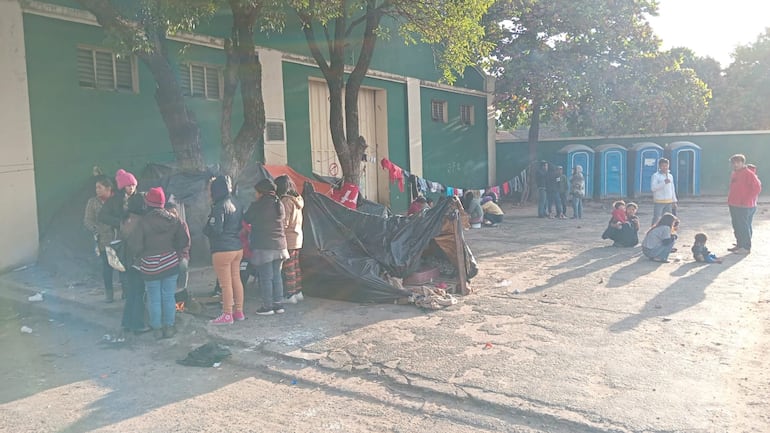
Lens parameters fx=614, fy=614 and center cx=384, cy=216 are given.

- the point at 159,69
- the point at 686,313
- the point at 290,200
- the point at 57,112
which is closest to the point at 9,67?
the point at 57,112

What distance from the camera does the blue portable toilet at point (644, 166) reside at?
20.7 metres

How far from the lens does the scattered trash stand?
18.3 ft

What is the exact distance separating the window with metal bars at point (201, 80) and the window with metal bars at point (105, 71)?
3.36ft

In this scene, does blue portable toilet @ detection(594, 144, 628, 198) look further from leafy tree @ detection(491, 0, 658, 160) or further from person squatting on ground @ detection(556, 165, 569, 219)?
person squatting on ground @ detection(556, 165, 569, 219)

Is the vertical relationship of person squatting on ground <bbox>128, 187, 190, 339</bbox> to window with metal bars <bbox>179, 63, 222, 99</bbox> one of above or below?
below

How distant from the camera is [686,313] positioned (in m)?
6.73

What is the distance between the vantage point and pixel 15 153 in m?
8.59

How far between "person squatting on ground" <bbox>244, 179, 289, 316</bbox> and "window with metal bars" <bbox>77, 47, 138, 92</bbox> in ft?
14.5

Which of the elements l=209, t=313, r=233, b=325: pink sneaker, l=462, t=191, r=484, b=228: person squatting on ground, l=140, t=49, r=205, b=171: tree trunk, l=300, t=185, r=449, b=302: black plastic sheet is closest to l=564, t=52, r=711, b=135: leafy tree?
l=462, t=191, r=484, b=228: person squatting on ground

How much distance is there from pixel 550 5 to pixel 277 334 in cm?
1573

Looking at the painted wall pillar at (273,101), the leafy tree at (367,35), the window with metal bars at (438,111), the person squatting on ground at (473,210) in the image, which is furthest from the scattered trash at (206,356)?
the window with metal bars at (438,111)

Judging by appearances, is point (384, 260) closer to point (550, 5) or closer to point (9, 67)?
point (9, 67)

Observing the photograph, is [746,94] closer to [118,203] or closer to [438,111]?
[438,111]

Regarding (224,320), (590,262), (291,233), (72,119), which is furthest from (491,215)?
(224,320)
